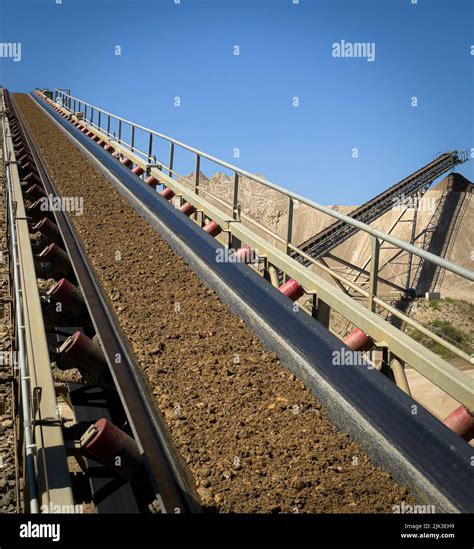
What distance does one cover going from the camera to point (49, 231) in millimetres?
10625

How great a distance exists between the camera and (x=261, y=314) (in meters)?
7.27

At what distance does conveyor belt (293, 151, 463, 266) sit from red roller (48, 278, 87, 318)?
25.4 m

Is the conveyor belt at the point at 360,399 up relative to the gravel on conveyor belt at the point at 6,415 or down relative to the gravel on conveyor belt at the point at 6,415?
up

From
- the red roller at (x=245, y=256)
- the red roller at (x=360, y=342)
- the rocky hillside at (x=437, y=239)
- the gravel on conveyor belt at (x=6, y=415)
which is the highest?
the red roller at (x=245, y=256)

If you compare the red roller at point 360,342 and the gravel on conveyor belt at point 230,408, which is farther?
the red roller at point 360,342

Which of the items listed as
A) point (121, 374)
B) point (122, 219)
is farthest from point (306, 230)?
point (121, 374)

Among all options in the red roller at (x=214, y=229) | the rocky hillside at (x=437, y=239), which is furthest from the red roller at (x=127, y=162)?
the rocky hillside at (x=437, y=239)

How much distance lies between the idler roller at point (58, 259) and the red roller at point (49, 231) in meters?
1.35

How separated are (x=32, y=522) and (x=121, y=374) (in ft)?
7.51

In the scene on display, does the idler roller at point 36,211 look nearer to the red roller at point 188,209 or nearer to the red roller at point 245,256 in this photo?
the red roller at point 188,209

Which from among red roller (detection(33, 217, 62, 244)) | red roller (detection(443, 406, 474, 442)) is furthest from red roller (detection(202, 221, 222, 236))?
red roller (detection(443, 406, 474, 442))

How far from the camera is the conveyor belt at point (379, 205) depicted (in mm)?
34406

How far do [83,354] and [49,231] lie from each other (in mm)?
4873

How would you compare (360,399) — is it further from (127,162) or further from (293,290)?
(127,162)
